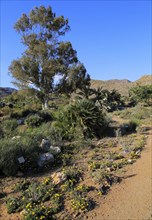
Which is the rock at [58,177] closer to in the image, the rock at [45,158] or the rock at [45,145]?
the rock at [45,158]

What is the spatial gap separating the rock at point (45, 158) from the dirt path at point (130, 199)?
212cm

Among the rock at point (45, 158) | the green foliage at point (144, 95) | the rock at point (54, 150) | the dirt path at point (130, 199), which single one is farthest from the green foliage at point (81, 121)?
the green foliage at point (144, 95)

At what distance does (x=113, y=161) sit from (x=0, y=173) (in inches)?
130

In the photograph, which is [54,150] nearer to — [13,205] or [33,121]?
[13,205]

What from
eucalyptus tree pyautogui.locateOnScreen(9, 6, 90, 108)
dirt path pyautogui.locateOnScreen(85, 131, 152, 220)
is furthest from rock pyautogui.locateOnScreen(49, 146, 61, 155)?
eucalyptus tree pyautogui.locateOnScreen(9, 6, 90, 108)

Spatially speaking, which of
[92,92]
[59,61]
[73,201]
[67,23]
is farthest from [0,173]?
[92,92]

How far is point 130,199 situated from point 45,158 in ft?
9.07

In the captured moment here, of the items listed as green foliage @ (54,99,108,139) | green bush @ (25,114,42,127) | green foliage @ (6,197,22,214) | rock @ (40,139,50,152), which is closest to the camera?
green foliage @ (6,197,22,214)

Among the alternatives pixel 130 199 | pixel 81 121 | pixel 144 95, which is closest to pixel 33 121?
pixel 81 121

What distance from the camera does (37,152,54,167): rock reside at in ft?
22.7

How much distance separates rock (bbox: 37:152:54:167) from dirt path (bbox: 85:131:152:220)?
212 centimetres

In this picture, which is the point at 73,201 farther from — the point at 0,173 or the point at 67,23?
the point at 67,23

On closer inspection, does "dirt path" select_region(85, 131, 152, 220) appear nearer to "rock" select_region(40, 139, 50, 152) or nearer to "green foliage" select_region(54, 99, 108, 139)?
"rock" select_region(40, 139, 50, 152)

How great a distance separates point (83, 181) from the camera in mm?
6078
